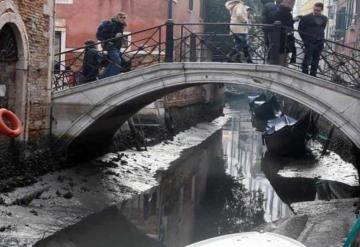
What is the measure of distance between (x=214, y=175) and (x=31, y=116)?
619 centimetres

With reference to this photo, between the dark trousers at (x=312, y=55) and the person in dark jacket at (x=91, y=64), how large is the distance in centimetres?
396

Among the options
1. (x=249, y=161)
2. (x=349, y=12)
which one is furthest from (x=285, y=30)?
(x=349, y=12)

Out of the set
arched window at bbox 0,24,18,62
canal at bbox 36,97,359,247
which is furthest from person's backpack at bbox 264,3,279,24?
arched window at bbox 0,24,18,62

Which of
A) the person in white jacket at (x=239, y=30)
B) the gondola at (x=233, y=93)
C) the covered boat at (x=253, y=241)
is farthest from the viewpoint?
the gondola at (x=233, y=93)

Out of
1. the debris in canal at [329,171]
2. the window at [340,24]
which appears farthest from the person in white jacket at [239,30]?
the window at [340,24]

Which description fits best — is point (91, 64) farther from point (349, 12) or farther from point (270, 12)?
point (349, 12)

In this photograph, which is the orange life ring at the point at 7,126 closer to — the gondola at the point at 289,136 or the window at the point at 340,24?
the gondola at the point at 289,136

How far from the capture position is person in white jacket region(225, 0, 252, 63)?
467 inches

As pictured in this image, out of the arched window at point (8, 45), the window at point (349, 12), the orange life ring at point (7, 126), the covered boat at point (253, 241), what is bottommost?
the covered boat at point (253, 241)

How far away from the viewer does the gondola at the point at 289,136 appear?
18969 mm

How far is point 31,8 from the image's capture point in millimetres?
11219

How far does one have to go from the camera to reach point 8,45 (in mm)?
10883

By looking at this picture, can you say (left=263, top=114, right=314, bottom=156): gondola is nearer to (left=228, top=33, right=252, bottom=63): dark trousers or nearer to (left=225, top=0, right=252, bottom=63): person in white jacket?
(left=225, top=0, right=252, bottom=63): person in white jacket

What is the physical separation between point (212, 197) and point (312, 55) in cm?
378
